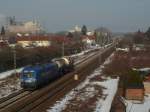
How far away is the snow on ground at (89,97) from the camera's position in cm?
2627

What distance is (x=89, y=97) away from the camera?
102 feet

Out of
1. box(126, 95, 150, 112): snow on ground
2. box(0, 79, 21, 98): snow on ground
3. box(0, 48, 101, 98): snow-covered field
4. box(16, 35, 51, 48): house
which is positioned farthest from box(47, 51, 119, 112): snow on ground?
box(16, 35, 51, 48): house

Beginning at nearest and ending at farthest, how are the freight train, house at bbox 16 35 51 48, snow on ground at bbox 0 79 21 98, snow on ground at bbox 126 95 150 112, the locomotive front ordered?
1. snow on ground at bbox 126 95 150 112
2. snow on ground at bbox 0 79 21 98
3. the locomotive front
4. the freight train
5. house at bbox 16 35 51 48

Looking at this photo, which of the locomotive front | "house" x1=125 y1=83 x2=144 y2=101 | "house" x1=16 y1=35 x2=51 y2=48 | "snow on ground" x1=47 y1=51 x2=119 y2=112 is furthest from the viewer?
"house" x1=16 y1=35 x2=51 y2=48

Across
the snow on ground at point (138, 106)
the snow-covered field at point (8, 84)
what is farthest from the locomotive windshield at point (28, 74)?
the snow on ground at point (138, 106)

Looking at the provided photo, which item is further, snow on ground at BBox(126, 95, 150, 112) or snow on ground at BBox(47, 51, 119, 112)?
snow on ground at BBox(47, 51, 119, 112)

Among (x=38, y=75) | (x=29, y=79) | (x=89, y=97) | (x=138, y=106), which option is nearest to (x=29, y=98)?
(x=29, y=79)

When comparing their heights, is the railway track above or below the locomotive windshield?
below

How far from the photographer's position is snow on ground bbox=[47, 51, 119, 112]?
26267 millimetres

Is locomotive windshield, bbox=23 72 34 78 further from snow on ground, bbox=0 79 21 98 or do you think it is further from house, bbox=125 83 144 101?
house, bbox=125 83 144 101

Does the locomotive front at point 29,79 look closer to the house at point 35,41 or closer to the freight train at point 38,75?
the freight train at point 38,75

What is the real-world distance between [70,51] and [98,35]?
304 ft

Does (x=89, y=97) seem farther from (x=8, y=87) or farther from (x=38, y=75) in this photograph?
(x=8, y=87)

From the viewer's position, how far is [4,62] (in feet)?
178
